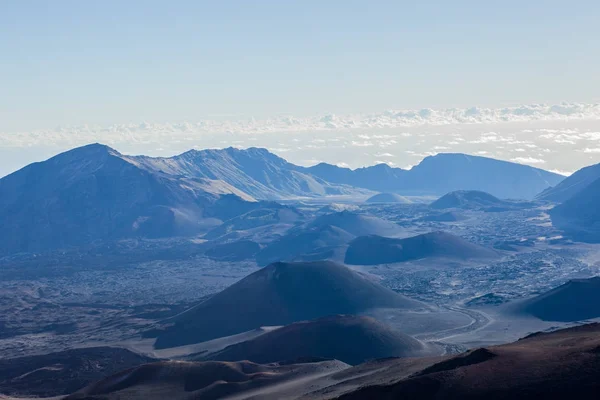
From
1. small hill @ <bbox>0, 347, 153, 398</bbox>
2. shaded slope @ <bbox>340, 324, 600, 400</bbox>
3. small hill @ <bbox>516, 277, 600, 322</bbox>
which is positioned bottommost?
small hill @ <bbox>0, 347, 153, 398</bbox>

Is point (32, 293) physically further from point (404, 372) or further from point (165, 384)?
point (404, 372)

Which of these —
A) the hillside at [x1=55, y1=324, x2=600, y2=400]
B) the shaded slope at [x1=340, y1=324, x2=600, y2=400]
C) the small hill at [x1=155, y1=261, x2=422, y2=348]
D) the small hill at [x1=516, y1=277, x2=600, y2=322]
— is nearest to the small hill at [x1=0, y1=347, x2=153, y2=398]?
the small hill at [x1=155, y1=261, x2=422, y2=348]

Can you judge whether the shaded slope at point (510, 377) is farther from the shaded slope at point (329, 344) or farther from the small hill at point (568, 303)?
the small hill at point (568, 303)

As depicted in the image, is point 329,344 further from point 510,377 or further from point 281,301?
point 510,377

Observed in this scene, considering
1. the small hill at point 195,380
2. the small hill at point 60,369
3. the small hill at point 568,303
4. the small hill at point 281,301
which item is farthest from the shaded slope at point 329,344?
the small hill at point 568,303

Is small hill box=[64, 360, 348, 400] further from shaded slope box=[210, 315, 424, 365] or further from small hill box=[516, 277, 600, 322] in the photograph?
small hill box=[516, 277, 600, 322]

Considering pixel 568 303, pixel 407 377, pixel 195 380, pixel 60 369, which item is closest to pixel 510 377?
pixel 407 377
